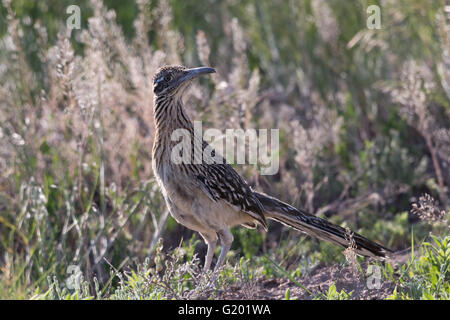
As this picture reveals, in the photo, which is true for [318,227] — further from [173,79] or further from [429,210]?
[173,79]

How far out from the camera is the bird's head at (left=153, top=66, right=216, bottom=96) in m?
5.38

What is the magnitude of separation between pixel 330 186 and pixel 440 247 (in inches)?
117

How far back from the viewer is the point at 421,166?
7.32 meters

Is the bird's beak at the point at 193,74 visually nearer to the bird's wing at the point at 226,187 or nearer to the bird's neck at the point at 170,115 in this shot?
the bird's neck at the point at 170,115

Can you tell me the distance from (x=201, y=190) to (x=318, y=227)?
99 centimetres

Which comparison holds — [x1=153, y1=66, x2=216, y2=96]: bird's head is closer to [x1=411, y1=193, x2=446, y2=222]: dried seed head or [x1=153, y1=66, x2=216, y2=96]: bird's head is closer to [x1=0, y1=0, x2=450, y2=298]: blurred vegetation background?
[x1=0, y1=0, x2=450, y2=298]: blurred vegetation background

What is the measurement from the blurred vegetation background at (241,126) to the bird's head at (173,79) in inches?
27.4

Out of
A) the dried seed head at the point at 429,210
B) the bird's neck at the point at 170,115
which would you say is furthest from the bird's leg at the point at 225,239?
the dried seed head at the point at 429,210

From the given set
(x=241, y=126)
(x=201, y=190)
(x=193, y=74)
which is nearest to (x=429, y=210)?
(x=201, y=190)

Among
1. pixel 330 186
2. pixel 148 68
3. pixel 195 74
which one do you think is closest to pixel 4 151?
pixel 148 68

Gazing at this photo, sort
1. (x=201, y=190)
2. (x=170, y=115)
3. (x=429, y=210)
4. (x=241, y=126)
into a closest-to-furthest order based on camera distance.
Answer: (x=429, y=210) < (x=201, y=190) < (x=170, y=115) < (x=241, y=126)

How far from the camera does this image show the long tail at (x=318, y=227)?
17.0ft

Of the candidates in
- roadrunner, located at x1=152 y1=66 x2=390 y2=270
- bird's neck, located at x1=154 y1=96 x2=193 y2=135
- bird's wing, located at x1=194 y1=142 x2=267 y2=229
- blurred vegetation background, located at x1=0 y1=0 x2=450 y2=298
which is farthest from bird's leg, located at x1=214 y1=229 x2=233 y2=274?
bird's neck, located at x1=154 y1=96 x2=193 y2=135

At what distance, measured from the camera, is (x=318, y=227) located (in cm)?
543
